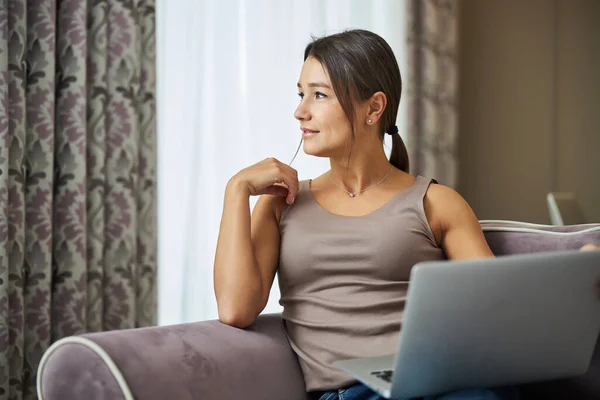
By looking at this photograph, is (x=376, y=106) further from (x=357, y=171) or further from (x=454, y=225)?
(x=454, y=225)

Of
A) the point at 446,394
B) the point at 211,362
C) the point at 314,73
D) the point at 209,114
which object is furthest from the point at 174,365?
the point at 209,114

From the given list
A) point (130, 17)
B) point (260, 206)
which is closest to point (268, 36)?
point (130, 17)

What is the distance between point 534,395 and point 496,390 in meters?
0.36

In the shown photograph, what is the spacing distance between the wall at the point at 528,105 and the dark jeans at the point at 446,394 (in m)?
2.77

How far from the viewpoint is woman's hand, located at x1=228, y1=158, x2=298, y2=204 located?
1564 mm

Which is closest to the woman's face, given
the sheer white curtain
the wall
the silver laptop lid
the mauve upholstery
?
the mauve upholstery

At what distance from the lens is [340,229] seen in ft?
5.05

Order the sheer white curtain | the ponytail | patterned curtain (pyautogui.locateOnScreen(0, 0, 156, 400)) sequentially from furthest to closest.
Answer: the sheer white curtain → patterned curtain (pyautogui.locateOnScreen(0, 0, 156, 400)) → the ponytail

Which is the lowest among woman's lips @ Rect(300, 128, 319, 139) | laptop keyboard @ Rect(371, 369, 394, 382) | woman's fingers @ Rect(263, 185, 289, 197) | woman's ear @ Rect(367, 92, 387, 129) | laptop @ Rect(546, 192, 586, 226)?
laptop keyboard @ Rect(371, 369, 394, 382)

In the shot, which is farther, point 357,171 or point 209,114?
point 209,114

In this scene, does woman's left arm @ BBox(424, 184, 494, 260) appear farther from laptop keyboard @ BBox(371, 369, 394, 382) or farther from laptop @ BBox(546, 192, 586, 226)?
laptop @ BBox(546, 192, 586, 226)

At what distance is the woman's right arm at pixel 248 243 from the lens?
1474mm

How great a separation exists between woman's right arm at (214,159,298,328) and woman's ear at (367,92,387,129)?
0.72 ft

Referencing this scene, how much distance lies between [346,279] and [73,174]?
125 cm
